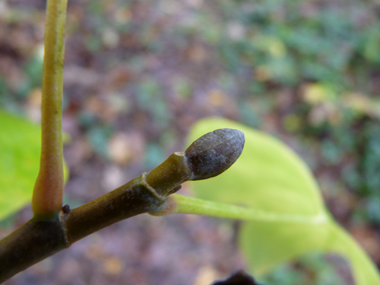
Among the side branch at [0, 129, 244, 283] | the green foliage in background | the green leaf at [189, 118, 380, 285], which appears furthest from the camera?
the green leaf at [189, 118, 380, 285]

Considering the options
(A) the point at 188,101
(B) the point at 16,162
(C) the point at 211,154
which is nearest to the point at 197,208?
(C) the point at 211,154

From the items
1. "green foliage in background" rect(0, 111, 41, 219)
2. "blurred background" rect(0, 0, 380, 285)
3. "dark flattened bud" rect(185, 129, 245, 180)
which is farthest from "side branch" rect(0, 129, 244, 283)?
"blurred background" rect(0, 0, 380, 285)

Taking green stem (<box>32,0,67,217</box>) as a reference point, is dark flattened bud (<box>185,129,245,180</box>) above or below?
below

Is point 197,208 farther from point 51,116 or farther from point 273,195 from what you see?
point 273,195

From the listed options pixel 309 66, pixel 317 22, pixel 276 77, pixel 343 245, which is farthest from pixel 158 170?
pixel 317 22

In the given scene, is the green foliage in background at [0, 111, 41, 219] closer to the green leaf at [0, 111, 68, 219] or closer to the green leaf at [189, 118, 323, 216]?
the green leaf at [0, 111, 68, 219]

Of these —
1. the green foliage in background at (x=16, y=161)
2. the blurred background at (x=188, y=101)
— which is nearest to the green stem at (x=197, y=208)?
the green foliage in background at (x=16, y=161)
